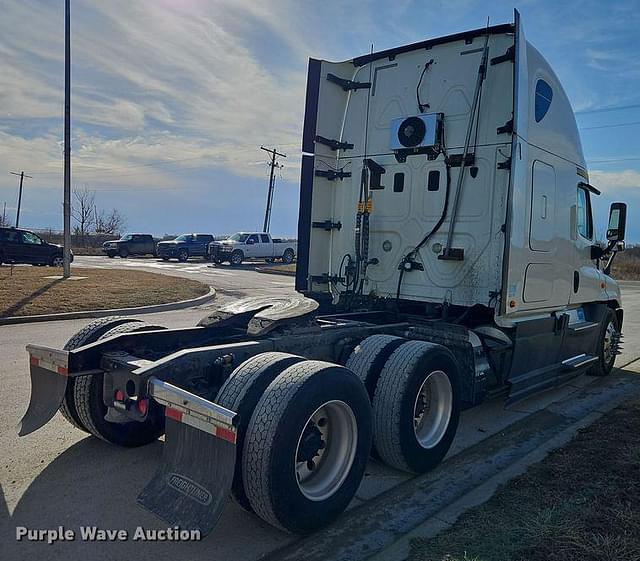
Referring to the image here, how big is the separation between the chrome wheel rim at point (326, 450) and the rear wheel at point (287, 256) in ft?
103

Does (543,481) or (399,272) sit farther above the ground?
(399,272)

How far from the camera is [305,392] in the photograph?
2.97m

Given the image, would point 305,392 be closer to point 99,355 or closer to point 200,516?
point 200,516

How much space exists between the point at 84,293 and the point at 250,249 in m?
19.7

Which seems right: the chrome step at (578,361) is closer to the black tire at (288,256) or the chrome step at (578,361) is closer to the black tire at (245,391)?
the black tire at (245,391)

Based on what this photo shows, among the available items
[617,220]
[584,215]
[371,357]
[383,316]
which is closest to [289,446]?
[371,357]

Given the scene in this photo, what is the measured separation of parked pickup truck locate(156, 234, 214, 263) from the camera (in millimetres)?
35438

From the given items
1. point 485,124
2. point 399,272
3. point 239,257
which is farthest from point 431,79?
point 239,257

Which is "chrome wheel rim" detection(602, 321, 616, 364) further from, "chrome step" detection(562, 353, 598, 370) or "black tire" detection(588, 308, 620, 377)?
"chrome step" detection(562, 353, 598, 370)

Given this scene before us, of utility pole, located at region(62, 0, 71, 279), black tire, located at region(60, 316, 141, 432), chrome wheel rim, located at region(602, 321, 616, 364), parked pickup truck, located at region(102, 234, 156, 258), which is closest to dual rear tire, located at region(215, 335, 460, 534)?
black tire, located at region(60, 316, 141, 432)

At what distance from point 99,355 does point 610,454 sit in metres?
3.97

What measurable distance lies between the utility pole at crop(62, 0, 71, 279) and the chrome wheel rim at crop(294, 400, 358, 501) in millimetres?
15783

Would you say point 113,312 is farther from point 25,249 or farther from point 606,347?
point 25,249

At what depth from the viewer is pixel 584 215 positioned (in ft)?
21.9
